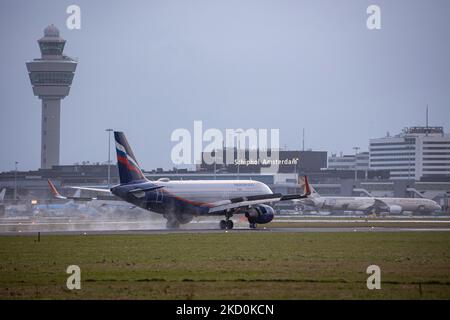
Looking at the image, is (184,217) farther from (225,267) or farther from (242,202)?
(225,267)

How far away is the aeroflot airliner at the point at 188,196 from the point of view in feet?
299

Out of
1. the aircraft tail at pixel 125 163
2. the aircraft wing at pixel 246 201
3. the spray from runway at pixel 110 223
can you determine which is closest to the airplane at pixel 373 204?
the spray from runway at pixel 110 223

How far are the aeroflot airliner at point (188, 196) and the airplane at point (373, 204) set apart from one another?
78.7 m

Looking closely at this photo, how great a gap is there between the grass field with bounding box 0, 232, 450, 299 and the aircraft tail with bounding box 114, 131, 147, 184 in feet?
62.4

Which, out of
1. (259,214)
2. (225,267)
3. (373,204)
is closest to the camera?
(225,267)

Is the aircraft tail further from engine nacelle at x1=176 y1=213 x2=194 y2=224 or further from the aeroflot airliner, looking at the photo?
engine nacelle at x1=176 y1=213 x2=194 y2=224

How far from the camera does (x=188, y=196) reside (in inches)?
3674

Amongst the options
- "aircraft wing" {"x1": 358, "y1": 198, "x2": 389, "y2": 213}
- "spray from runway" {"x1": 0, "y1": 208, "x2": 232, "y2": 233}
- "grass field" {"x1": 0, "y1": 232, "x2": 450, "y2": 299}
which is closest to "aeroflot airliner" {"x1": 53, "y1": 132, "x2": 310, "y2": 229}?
"spray from runway" {"x1": 0, "y1": 208, "x2": 232, "y2": 233}

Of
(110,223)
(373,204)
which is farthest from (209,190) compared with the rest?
(373,204)

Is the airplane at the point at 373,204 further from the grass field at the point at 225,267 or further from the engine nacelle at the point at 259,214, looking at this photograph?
the grass field at the point at 225,267

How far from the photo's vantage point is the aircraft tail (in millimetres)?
91125

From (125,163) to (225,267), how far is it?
1824 inches

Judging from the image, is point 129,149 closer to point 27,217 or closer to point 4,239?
point 4,239
